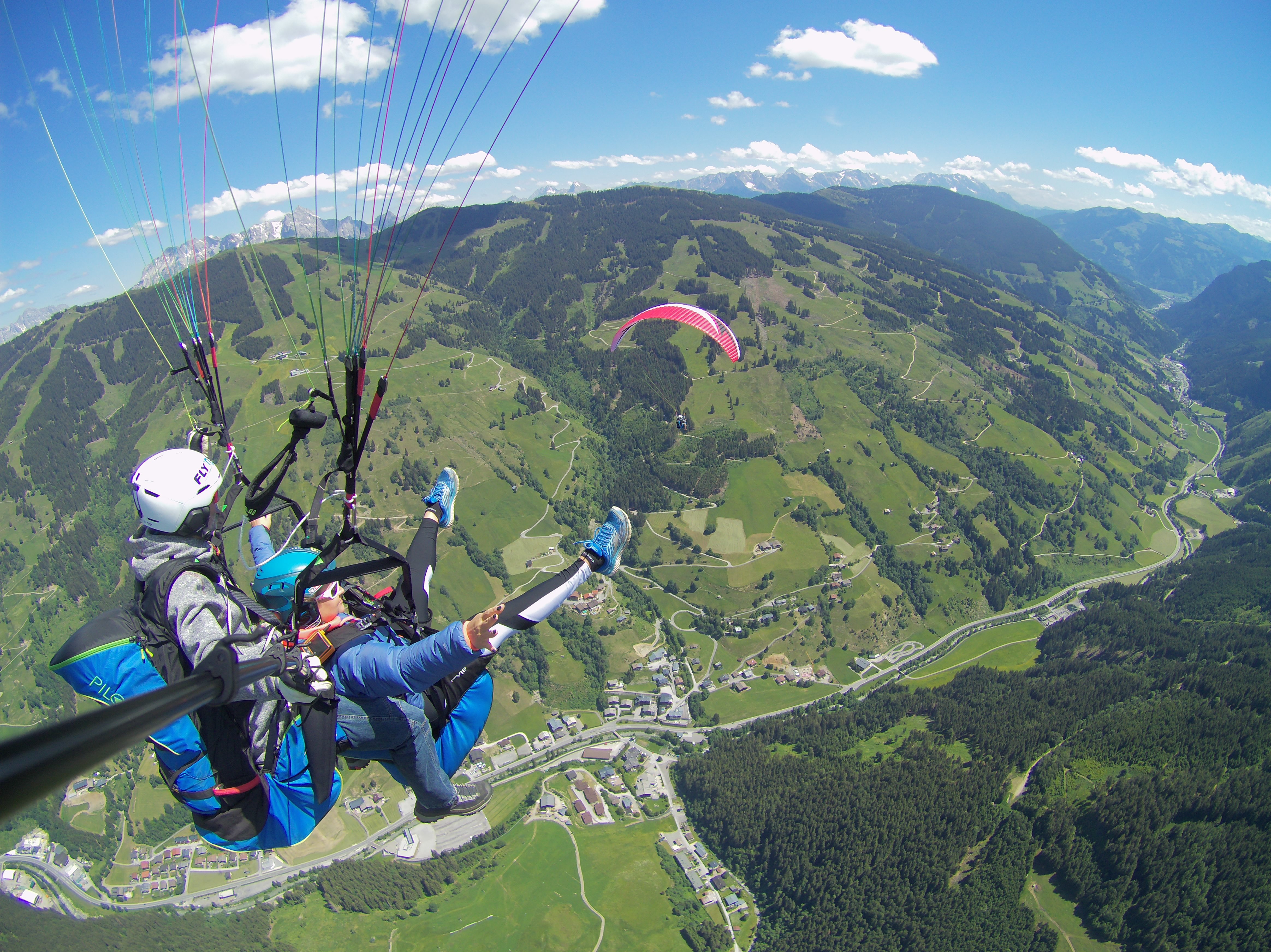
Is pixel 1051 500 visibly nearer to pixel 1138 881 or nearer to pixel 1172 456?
pixel 1172 456

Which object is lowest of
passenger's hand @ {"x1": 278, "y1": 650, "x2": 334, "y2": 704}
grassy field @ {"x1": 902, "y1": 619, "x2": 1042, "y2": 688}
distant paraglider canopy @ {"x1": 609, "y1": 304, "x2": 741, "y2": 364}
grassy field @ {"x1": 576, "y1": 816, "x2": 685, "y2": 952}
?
grassy field @ {"x1": 576, "y1": 816, "x2": 685, "y2": 952}

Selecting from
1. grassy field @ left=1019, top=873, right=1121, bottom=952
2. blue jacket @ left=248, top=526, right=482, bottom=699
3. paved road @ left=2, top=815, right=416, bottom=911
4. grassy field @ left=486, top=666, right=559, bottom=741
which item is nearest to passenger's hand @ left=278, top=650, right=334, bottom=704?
blue jacket @ left=248, top=526, right=482, bottom=699

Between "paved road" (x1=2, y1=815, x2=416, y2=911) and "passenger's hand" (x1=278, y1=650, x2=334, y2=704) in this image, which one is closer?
"passenger's hand" (x1=278, y1=650, x2=334, y2=704)

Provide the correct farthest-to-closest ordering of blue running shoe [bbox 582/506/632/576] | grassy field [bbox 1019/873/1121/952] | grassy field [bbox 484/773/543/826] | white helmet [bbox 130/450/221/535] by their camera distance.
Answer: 1. grassy field [bbox 484/773/543/826]
2. grassy field [bbox 1019/873/1121/952]
3. blue running shoe [bbox 582/506/632/576]
4. white helmet [bbox 130/450/221/535]

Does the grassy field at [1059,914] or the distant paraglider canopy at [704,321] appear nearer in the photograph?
the distant paraglider canopy at [704,321]

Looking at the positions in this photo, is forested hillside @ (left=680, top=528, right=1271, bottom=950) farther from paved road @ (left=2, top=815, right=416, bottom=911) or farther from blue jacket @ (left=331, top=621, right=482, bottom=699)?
blue jacket @ (left=331, top=621, right=482, bottom=699)

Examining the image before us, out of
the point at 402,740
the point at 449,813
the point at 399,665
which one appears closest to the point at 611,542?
the point at 399,665

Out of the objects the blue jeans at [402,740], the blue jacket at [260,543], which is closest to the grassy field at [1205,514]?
the blue jeans at [402,740]

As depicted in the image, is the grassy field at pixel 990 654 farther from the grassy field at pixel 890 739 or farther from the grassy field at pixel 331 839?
the grassy field at pixel 331 839
